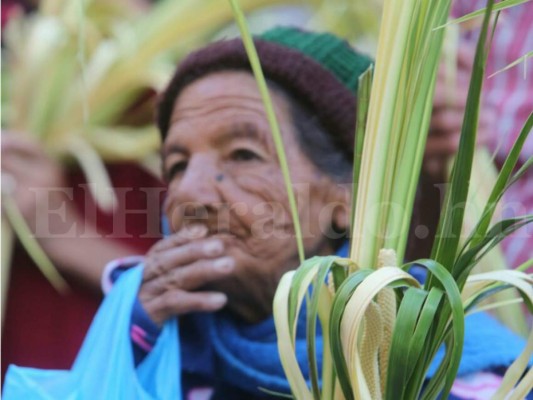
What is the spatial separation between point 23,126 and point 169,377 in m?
0.44

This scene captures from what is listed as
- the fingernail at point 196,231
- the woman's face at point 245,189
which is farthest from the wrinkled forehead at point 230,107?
the fingernail at point 196,231

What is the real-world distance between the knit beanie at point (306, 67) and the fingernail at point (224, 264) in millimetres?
215

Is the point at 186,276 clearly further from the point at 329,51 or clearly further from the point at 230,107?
the point at 329,51

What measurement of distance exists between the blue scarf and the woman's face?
0.11 feet

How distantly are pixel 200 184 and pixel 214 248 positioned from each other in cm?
9

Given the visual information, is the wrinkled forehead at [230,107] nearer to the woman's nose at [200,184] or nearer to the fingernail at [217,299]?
the woman's nose at [200,184]

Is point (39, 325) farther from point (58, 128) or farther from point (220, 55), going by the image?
point (220, 55)

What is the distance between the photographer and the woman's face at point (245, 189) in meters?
1.04

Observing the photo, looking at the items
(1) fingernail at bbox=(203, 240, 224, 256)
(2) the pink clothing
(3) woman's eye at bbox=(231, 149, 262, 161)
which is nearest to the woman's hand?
(1) fingernail at bbox=(203, 240, 224, 256)

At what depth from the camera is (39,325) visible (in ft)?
3.74

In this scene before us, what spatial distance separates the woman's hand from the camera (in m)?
1.04

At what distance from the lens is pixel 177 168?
111cm

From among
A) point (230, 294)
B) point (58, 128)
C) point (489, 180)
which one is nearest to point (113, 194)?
point (58, 128)

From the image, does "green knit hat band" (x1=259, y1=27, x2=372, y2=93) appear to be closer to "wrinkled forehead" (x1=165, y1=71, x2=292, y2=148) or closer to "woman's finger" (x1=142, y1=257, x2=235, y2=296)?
"wrinkled forehead" (x1=165, y1=71, x2=292, y2=148)
